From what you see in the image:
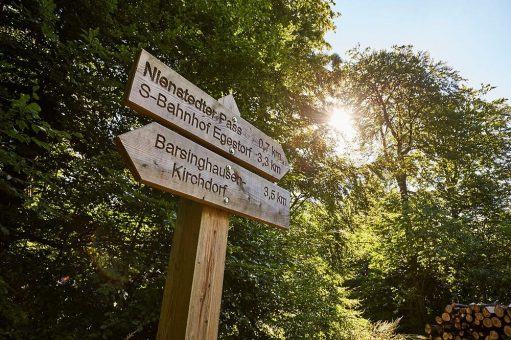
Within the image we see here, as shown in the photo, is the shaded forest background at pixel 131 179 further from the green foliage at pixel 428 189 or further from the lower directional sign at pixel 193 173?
the green foliage at pixel 428 189

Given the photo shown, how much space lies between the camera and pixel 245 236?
4637 millimetres

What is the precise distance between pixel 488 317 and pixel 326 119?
5.54 meters

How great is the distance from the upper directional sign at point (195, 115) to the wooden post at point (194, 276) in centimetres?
41

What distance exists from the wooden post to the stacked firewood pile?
269 inches

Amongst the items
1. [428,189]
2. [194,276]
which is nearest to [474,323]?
[194,276]

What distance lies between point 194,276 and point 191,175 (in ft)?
1.63

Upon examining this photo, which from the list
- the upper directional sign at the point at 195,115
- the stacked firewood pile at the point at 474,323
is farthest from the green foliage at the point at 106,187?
the stacked firewood pile at the point at 474,323

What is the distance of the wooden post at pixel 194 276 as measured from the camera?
1466mm

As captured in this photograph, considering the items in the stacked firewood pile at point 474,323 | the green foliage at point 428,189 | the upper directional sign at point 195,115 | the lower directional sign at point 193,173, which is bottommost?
the stacked firewood pile at point 474,323

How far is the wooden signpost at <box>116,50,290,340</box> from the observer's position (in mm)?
1439

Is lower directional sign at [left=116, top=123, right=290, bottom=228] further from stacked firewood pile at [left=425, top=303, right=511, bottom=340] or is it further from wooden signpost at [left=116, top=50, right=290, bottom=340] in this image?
stacked firewood pile at [left=425, top=303, right=511, bottom=340]

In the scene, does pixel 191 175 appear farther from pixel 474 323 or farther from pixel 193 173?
pixel 474 323

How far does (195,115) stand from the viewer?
1745 millimetres

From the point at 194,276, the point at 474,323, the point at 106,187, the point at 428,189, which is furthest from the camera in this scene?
the point at 428,189
